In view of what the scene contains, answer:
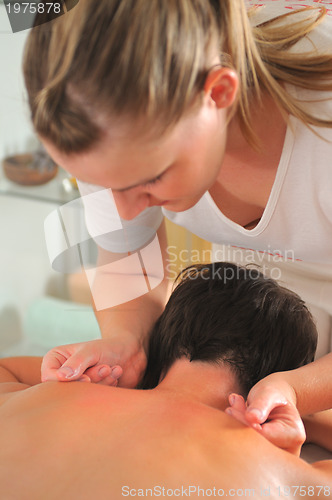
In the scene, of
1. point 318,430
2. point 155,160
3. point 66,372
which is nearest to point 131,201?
point 155,160

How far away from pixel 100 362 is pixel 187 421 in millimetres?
289

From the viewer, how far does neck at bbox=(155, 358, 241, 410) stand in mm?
929

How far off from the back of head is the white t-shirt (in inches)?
3.4

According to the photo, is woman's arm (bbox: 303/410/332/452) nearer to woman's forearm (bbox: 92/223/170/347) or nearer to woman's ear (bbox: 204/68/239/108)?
woman's forearm (bbox: 92/223/170/347)

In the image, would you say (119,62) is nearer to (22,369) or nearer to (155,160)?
(155,160)

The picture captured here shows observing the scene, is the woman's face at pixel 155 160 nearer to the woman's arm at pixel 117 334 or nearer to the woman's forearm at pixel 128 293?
the woman's arm at pixel 117 334

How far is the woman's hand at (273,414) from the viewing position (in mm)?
799

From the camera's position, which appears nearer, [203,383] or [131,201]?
[131,201]

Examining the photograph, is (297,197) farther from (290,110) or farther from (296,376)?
(296,376)

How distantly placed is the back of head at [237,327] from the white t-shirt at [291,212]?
0.09m

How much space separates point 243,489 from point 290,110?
1.70ft

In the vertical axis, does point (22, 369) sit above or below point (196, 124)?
below

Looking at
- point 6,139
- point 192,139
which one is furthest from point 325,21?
point 6,139

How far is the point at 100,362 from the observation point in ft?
3.35
